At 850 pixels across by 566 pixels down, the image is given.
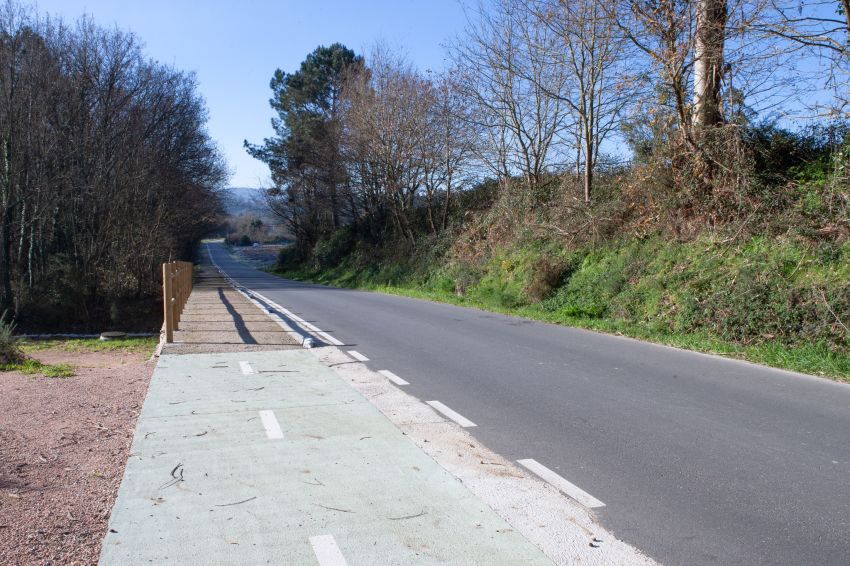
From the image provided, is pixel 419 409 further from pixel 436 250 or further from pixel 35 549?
pixel 436 250

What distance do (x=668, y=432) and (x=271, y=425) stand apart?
12.1 ft

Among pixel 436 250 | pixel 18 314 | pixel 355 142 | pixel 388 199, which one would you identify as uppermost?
pixel 355 142

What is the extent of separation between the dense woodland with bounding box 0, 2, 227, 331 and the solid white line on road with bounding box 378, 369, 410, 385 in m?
20.8

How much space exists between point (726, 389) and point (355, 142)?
95.9 ft

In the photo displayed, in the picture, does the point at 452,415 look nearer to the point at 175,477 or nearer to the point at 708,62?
the point at 175,477

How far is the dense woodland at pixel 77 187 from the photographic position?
24.9 metres

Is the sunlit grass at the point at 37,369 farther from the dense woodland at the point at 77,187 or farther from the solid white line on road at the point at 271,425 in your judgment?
the dense woodland at the point at 77,187

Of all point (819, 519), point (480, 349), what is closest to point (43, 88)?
point (480, 349)

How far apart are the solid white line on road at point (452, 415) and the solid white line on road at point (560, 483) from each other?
1176 millimetres

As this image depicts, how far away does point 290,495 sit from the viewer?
179 inches

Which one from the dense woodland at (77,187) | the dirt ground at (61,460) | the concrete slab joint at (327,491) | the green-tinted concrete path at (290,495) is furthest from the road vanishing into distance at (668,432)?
the dense woodland at (77,187)

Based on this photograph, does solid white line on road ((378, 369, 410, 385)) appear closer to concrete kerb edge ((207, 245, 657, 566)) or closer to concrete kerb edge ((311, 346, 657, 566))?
concrete kerb edge ((207, 245, 657, 566))

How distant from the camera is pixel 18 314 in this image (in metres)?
26.0

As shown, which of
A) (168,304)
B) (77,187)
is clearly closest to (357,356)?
(168,304)
